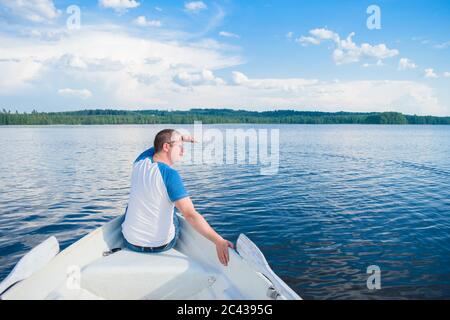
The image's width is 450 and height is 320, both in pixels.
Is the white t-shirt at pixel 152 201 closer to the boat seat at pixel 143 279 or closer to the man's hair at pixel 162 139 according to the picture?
the man's hair at pixel 162 139

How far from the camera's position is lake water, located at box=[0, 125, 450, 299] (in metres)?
7.80

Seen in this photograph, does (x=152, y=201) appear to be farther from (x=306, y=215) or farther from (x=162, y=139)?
(x=306, y=215)

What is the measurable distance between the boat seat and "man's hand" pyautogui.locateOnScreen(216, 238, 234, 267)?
1.54ft

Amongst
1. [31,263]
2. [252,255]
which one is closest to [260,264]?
[252,255]

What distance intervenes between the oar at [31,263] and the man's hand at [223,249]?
2.44 m

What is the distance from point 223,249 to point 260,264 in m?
0.52

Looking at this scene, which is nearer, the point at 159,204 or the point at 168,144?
the point at 159,204

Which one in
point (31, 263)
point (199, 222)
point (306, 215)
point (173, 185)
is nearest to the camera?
point (199, 222)

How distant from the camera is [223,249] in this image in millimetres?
4797

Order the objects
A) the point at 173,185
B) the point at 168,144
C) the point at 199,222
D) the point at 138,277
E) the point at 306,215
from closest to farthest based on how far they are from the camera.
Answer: the point at 199,222, the point at 173,185, the point at 138,277, the point at 168,144, the point at 306,215

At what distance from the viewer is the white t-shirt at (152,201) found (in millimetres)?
4801

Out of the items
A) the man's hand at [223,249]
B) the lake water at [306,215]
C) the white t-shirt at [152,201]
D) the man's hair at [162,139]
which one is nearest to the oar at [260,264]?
the man's hand at [223,249]

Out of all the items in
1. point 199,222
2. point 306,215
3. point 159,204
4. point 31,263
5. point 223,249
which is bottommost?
point 306,215
